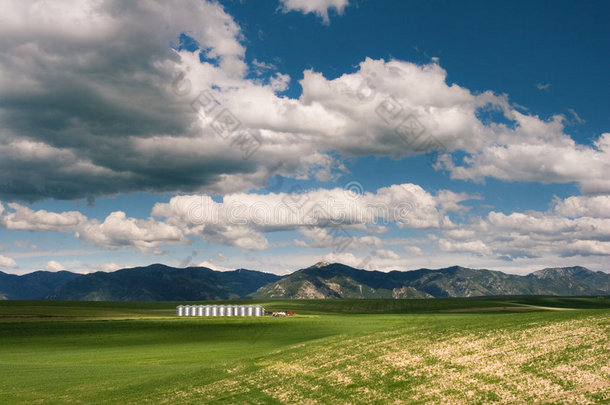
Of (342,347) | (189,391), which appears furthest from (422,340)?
(189,391)

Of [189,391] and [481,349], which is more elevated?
[481,349]

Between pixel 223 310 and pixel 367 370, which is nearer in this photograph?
pixel 367 370

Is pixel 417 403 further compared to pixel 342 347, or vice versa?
pixel 342 347

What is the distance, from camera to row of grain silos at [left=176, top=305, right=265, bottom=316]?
160 meters

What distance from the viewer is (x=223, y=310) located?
16312cm

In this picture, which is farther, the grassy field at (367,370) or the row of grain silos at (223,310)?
the row of grain silos at (223,310)

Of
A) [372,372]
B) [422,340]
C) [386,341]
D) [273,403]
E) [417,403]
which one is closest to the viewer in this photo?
[417,403]

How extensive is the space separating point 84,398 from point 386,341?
30269mm

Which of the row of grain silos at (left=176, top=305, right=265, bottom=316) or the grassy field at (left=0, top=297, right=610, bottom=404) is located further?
the row of grain silos at (left=176, top=305, right=265, bottom=316)

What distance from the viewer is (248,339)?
85438mm

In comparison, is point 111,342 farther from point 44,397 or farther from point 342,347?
point 342,347

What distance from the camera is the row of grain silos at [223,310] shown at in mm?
160250

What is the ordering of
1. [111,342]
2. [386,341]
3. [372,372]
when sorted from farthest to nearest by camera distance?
[111,342] → [386,341] → [372,372]

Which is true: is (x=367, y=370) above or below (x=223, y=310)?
above
